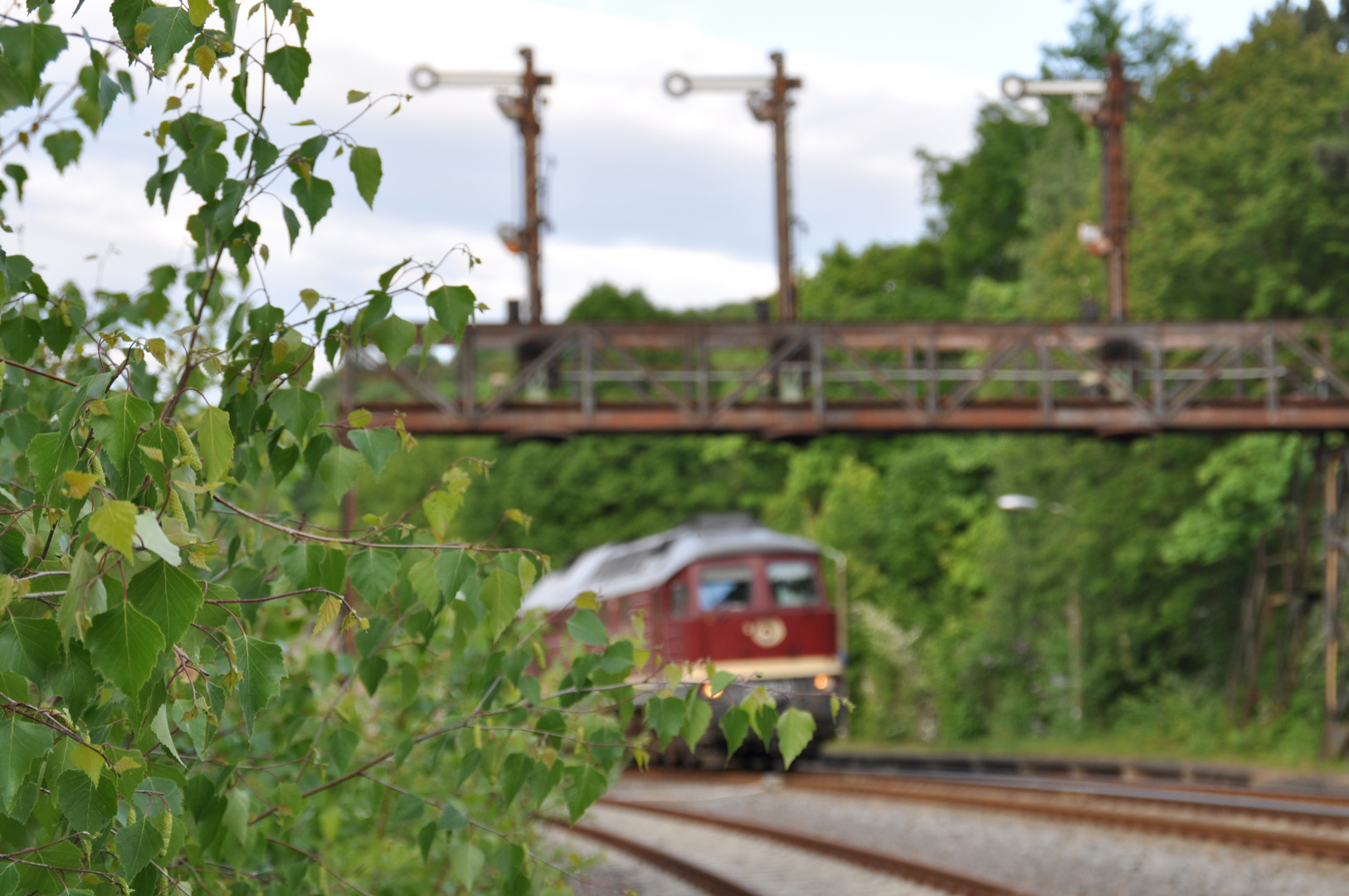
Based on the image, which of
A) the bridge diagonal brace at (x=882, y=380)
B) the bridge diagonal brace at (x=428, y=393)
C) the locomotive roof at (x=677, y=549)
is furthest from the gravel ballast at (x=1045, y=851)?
the bridge diagonal brace at (x=428, y=393)

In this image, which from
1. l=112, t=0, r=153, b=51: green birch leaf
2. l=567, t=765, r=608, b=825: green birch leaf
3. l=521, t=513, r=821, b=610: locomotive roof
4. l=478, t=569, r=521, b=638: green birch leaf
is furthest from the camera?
l=521, t=513, r=821, b=610: locomotive roof

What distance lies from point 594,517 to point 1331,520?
3691 centimetres

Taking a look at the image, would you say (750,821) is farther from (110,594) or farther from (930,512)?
(930,512)

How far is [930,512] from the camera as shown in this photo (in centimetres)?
4541

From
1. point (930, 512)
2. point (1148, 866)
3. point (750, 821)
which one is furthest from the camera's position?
point (930, 512)

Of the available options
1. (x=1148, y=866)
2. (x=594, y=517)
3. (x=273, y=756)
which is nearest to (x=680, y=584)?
(x=1148, y=866)

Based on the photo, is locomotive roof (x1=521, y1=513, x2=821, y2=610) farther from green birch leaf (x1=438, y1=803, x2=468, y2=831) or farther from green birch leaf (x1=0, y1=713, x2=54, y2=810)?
→ green birch leaf (x1=0, y1=713, x2=54, y2=810)

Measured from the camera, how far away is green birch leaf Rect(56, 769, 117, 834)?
2.44 metres

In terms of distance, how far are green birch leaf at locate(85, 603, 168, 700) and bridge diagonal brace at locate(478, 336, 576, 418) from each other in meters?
16.4

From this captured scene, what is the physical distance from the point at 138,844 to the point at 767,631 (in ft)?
63.8

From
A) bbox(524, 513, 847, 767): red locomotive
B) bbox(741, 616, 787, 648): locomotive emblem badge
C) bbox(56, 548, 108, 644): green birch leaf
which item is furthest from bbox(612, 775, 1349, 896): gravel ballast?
bbox(56, 548, 108, 644): green birch leaf

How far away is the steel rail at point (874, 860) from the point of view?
990 centimetres

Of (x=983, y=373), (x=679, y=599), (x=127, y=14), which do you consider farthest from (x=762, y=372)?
(x=127, y=14)

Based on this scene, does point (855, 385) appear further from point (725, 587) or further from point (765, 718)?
point (765, 718)
